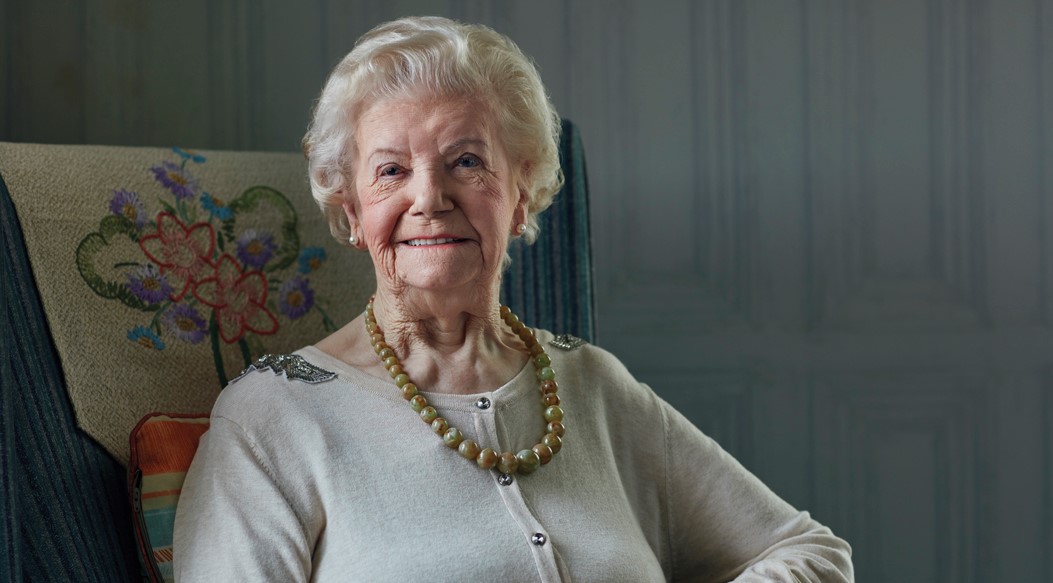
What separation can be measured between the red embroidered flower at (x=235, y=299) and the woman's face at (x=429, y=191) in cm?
33

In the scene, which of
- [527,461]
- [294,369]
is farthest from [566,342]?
[294,369]

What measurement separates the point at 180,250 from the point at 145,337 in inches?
6.0

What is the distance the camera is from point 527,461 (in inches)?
53.5

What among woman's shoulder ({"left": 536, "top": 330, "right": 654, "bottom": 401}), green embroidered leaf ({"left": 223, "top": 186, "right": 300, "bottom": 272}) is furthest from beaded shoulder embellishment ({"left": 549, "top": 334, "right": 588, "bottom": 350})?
green embroidered leaf ({"left": 223, "top": 186, "right": 300, "bottom": 272})

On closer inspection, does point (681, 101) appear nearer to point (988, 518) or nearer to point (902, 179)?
point (902, 179)

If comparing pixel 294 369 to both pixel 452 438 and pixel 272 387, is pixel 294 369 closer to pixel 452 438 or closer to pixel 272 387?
pixel 272 387

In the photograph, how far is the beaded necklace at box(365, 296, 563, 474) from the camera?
1.34 meters

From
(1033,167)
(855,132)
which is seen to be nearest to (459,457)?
(855,132)

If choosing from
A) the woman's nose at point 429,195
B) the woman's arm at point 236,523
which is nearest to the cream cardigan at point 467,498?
the woman's arm at point 236,523

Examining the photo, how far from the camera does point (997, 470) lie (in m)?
2.17

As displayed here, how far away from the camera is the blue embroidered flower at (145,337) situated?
4.92ft

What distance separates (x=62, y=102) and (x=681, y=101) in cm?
122

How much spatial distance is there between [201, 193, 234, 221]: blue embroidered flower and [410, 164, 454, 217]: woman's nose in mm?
444

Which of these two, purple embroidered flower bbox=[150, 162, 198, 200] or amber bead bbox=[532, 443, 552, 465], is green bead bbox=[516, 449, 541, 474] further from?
purple embroidered flower bbox=[150, 162, 198, 200]
